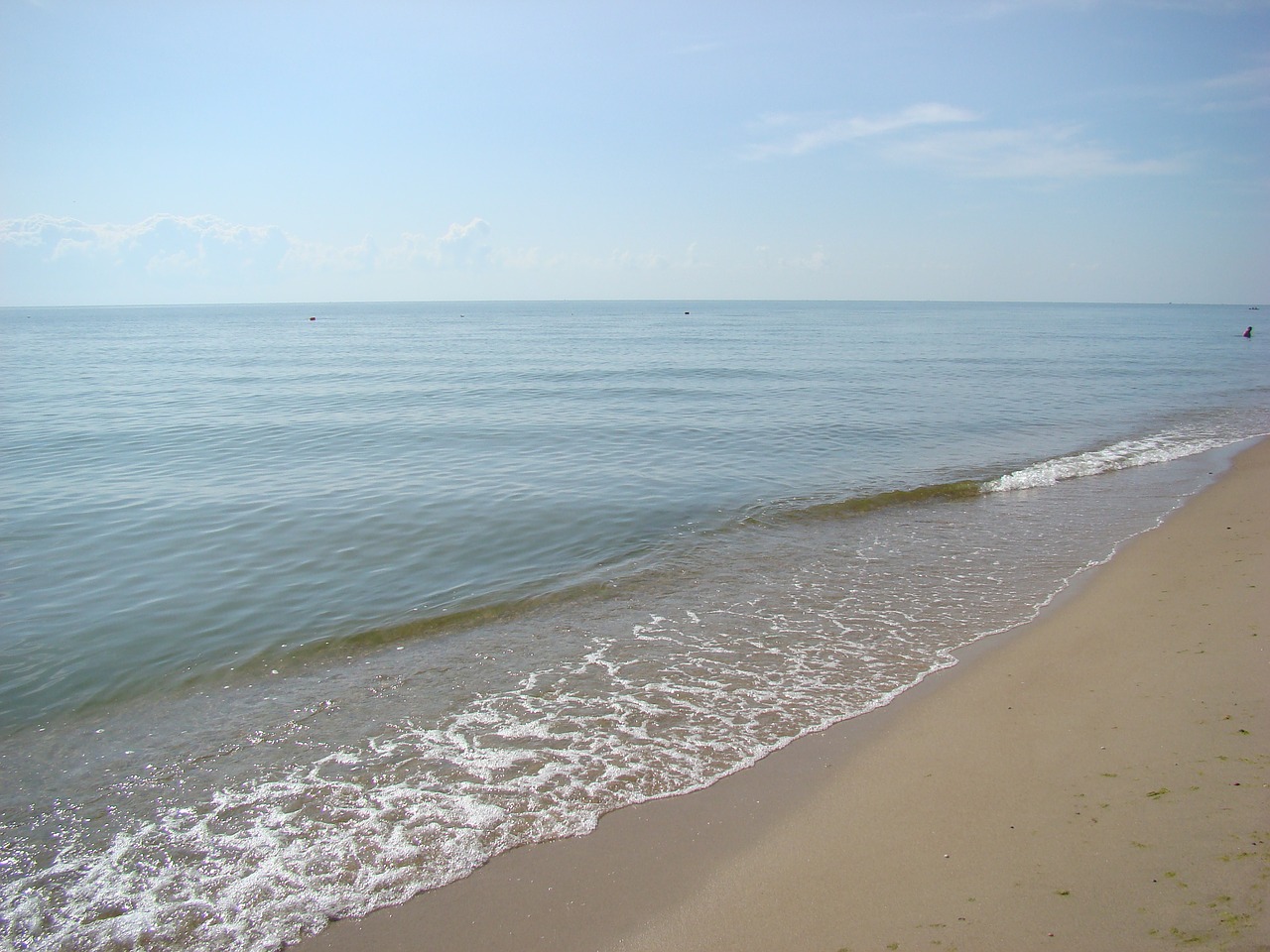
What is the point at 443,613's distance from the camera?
966 centimetres

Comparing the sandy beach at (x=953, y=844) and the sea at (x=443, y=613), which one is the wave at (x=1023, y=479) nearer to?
the sea at (x=443, y=613)

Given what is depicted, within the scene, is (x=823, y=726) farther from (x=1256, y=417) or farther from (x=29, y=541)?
(x=1256, y=417)

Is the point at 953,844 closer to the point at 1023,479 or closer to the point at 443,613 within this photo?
the point at 443,613

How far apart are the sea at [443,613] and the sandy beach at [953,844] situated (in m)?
0.41

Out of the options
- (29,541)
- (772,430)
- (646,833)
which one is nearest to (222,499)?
(29,541)

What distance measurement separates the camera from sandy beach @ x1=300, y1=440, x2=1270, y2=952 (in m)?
4.18

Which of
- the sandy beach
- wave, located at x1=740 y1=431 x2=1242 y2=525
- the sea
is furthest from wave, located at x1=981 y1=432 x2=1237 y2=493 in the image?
the sandy beach

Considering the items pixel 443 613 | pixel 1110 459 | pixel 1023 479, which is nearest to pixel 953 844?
pixel 443 613

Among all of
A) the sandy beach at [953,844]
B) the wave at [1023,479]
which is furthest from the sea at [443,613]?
the sandy beach at [953,844]

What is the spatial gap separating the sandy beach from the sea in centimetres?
41

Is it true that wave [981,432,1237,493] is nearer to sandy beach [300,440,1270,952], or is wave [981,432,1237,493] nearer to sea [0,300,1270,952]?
sea [0,300,1270,952]

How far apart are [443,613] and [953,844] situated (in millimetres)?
6709

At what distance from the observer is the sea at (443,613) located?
5.37m

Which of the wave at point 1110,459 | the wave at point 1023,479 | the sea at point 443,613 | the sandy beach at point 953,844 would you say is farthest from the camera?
the wave at point 1110,459
